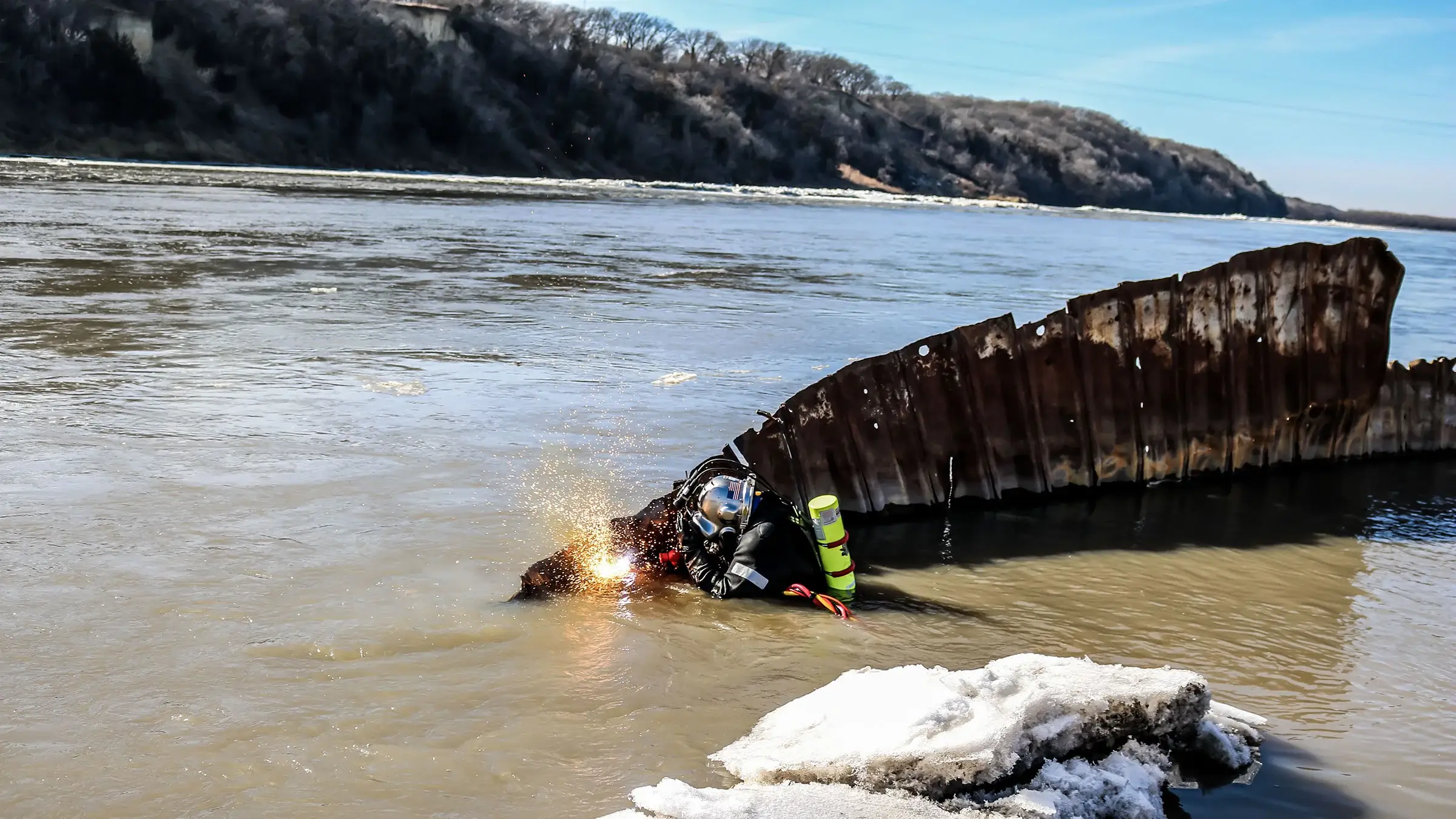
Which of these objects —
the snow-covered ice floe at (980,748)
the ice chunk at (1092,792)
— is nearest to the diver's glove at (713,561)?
the snow-covered ice floe at (980,748)

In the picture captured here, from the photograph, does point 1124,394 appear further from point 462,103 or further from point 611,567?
point 462,103

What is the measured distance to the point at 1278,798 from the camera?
161 inches

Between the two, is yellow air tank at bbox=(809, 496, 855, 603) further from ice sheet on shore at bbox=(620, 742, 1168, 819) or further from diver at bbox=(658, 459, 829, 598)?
ice sheet on shore at bbox=(620, 742, 1168, 819)

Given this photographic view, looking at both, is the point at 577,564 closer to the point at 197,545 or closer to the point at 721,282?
the point at 197,545

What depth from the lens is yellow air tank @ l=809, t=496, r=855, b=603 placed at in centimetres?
597

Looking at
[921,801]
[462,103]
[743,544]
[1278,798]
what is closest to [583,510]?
[743,544]

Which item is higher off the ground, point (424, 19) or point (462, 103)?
point (424, 19)

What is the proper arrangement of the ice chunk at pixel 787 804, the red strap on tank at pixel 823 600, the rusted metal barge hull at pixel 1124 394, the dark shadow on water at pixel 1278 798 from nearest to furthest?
1. the ice chunk at pixel 787 804
2. the dark shadow on water at pixel 1278 798
3. the red strap on tank at pixel 823 600
4. the rusted metal barge hull at pixel 1124 394

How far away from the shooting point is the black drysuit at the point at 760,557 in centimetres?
591

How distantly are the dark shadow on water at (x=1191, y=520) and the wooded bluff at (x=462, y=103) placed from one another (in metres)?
77.4

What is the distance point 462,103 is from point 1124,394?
9644cm

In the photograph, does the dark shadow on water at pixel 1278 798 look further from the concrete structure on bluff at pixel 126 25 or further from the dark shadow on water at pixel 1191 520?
the concrete structure on bluff at pixel 126 25

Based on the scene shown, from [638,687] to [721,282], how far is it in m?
17.3

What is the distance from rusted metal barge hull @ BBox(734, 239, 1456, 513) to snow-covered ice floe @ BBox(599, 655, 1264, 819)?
10.1 ft
